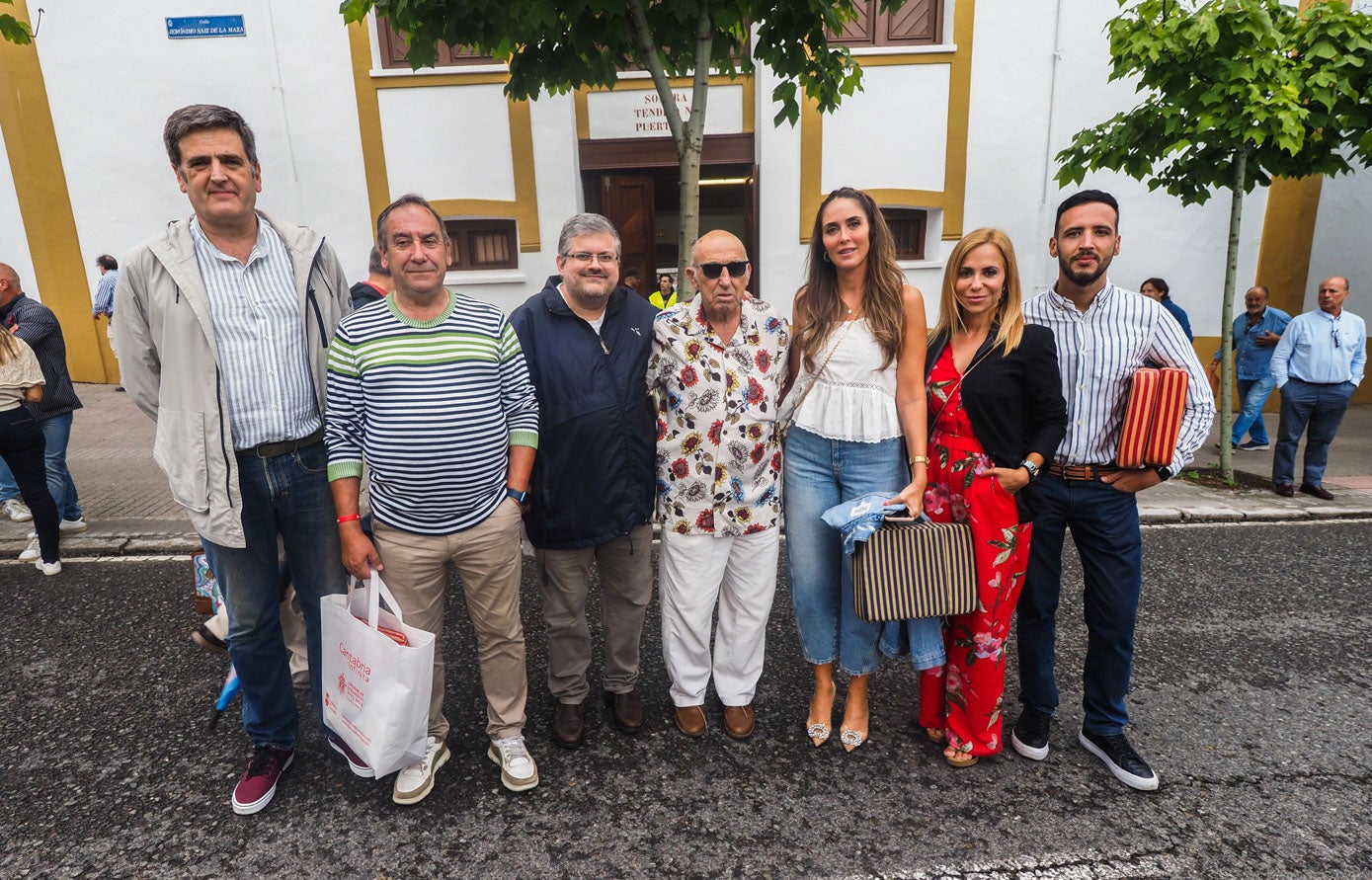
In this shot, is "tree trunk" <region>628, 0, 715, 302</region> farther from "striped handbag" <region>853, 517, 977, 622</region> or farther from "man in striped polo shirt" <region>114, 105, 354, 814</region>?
"striped handbag" <region>853, 517, 977, 622</region>

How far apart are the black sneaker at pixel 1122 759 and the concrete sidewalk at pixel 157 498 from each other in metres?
3.51

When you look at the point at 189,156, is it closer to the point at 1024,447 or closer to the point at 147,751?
the point at 147,751

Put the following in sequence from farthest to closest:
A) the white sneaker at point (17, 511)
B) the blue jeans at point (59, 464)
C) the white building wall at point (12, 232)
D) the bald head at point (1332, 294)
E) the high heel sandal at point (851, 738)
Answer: the white building wall at point (12, 232), the bald head at point (1332, 294), the white sneaker at point (17, 511), the blue jeans at point (59, 464), the high heel sandal at point (851, 738)

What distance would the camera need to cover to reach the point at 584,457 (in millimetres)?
2693

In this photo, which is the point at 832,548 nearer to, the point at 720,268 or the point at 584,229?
the point at 720,268

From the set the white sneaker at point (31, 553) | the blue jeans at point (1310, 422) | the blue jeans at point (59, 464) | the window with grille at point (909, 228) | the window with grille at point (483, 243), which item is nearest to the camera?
the white sneaker at point (31, 553)

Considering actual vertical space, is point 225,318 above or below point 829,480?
above

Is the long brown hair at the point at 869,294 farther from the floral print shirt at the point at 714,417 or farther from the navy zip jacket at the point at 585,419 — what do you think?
the navy zip jacket at the point at 585,419

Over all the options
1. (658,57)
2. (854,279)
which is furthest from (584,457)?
(658,57)

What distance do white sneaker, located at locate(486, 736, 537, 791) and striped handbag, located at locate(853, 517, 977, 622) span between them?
131cm

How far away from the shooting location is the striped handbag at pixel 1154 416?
2406 mm

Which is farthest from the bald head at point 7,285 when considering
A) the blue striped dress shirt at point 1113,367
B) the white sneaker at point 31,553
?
the blue striped dress shirt at point 1113,367

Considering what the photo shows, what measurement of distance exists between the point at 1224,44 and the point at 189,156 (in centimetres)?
671

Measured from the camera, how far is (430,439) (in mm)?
2357
